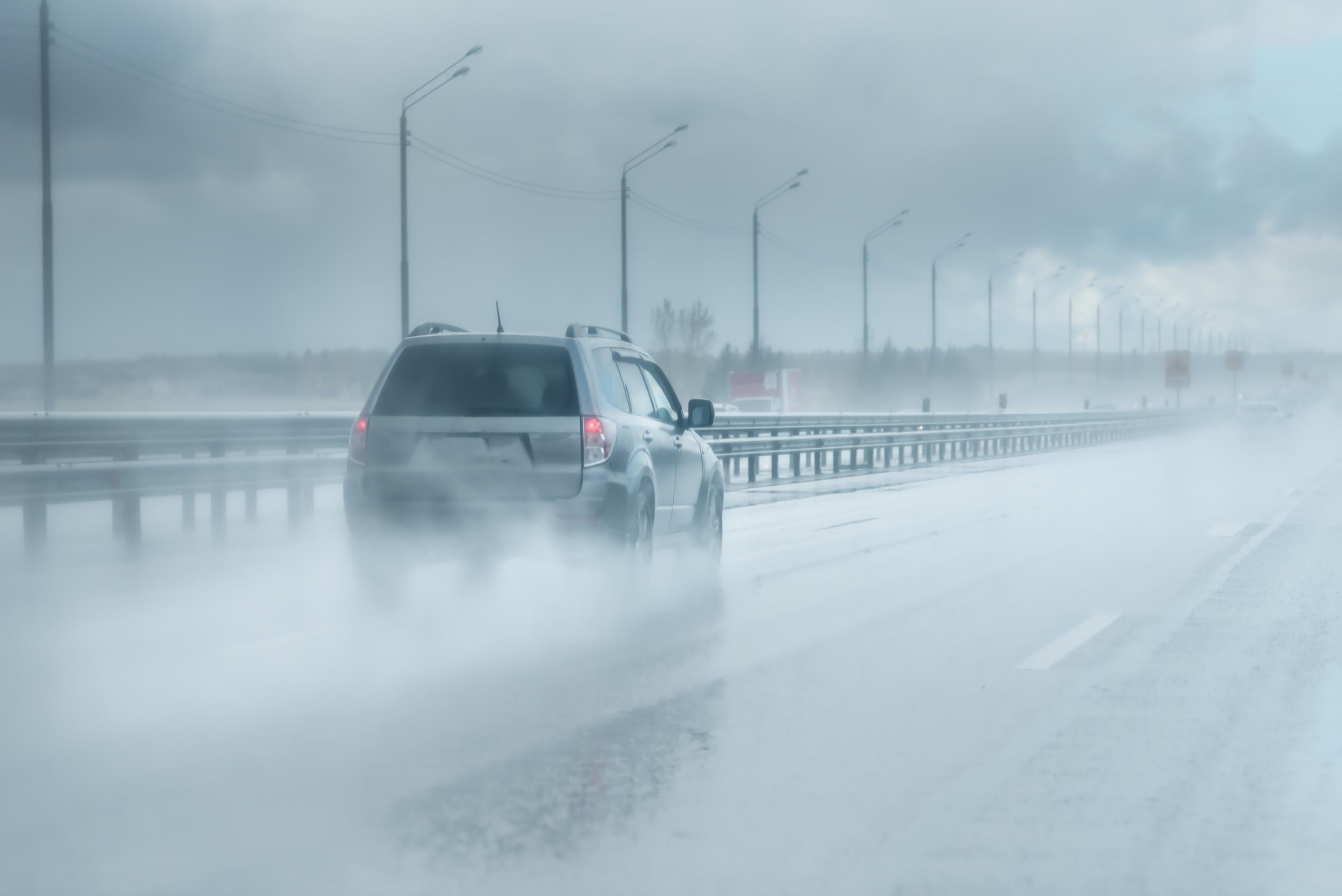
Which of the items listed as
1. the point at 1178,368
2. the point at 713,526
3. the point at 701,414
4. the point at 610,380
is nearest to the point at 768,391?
the point at 1178,368

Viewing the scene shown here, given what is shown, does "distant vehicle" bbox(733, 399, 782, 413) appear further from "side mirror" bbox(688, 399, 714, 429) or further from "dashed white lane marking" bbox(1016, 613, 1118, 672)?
"dashed white lane marking" bbox(1016, 613, 1118, 672)

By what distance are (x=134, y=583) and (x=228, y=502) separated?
1227 centimetres

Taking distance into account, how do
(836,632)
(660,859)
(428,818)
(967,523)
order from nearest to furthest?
(660,859)
(428,818)
(836,632)
(967,523)

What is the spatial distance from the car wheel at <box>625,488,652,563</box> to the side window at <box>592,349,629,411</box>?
0.62m

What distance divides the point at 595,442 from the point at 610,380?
28.9 inches

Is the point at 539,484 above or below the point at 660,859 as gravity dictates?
above

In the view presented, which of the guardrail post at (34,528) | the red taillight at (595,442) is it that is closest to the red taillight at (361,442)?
the red taillight at (595,442)

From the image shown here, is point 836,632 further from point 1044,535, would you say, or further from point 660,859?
point 1044,535

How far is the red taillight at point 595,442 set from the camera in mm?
10062

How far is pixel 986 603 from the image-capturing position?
10586 mm

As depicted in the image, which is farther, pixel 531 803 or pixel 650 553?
pixel 650 553

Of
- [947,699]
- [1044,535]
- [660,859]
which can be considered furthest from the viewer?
[1044,535]

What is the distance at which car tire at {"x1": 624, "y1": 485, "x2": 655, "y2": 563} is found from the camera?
408 inches

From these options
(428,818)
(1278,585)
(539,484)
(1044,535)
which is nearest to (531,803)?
(428,818)
